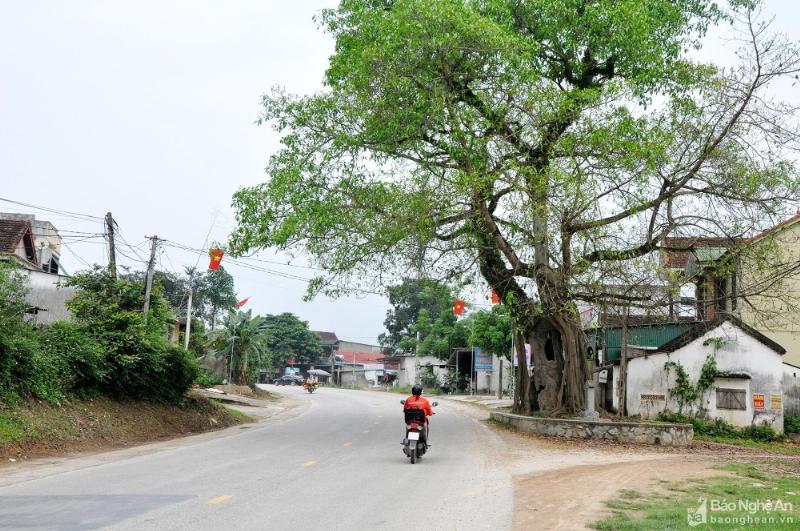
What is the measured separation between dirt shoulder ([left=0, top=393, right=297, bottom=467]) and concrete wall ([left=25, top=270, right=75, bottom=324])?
8.24 m

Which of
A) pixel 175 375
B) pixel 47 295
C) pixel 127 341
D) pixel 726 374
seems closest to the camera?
pixel 127 341

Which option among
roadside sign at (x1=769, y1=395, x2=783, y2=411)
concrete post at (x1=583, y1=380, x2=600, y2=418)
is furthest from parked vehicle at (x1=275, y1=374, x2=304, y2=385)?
roadside sign at (x1=769, y1=395, x2=783, y2=411)

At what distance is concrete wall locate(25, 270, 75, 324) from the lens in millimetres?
27266

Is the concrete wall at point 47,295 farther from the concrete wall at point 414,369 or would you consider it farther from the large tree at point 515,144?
the concrete wall at point 414,369

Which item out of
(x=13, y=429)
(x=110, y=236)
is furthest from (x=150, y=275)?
(x=13, y=429)

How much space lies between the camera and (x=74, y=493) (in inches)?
363

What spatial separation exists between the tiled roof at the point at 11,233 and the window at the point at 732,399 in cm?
2854

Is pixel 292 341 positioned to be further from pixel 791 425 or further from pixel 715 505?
pixel 715 505

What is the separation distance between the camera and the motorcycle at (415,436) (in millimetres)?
13727

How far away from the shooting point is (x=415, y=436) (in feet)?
45.1

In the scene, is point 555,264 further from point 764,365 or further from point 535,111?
point 764,365

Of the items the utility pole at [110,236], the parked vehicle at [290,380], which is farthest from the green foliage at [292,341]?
the utility pole at [110,236]

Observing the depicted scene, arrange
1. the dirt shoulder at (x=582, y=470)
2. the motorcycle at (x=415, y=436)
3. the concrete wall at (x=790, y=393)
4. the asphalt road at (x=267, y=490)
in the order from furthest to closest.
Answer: the concrete wall at (x=790, y=393) → the motorcycle at (x=415, y=436) → the dirt shoulder at (x=582, y=470) → the asphalt road at (x=267, y=490)

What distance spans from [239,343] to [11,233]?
562 inches
